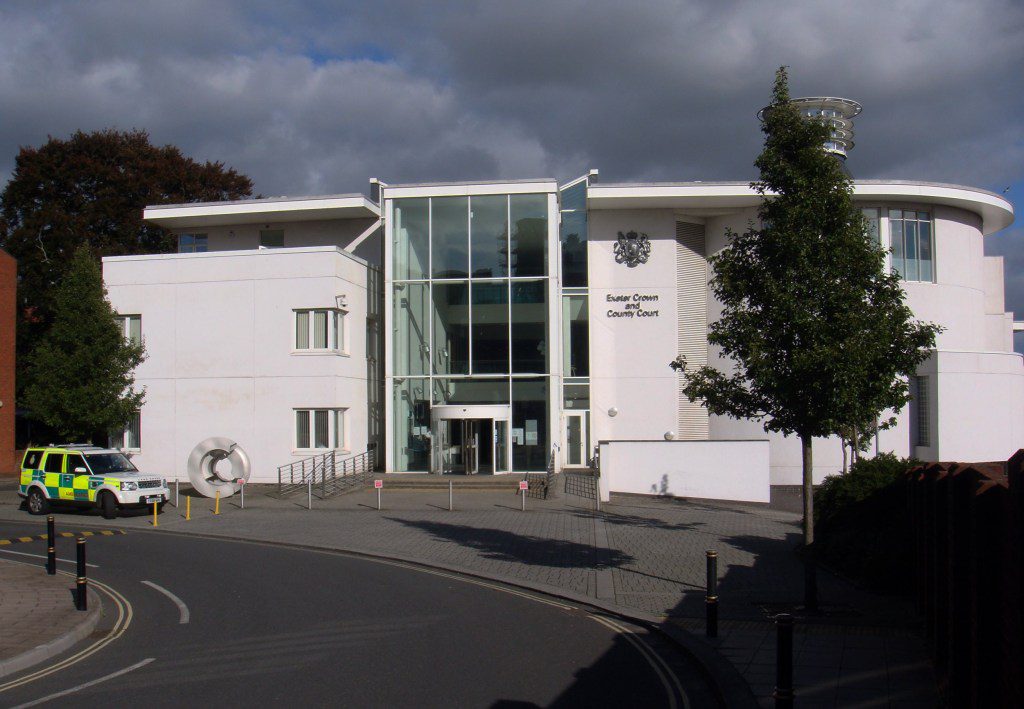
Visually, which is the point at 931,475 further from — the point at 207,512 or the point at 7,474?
the point at 7,474

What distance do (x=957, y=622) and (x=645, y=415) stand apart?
102 ft

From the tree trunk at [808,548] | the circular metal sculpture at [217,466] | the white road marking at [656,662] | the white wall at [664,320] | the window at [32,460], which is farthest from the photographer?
the white wall at [664,320]

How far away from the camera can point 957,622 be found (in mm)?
7527

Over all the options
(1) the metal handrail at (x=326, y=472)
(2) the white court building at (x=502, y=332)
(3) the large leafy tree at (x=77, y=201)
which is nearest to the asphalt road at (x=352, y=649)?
(1) the metal handrail at (x=326, y=472)

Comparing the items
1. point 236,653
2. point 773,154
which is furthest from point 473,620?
point 773,154

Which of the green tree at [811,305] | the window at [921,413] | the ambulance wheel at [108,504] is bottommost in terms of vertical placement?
the ambulance wheel at [108,504]

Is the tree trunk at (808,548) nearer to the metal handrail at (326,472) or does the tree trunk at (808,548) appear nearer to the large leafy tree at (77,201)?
the metal handrail at (326,472)

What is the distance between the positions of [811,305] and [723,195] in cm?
2555

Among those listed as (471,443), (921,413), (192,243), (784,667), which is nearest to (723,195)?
(921,413)

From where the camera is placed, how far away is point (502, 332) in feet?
119

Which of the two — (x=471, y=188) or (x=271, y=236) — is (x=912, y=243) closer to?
(x=471, y=188)

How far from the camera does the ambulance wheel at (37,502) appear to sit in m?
26.2

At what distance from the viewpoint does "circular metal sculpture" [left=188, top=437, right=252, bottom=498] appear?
2823cm

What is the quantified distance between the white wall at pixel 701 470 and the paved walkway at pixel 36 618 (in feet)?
61.0
